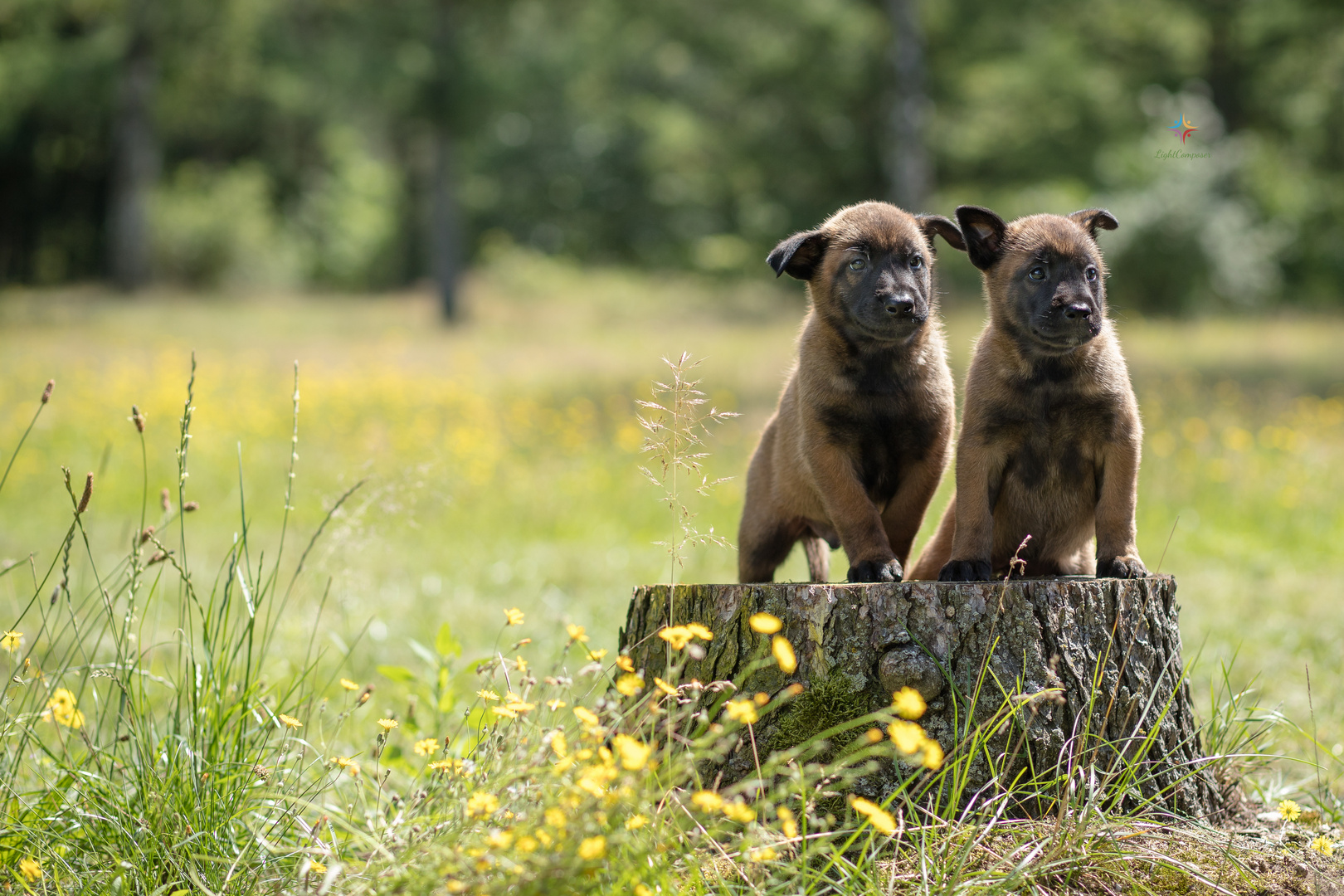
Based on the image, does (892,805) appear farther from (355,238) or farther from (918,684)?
(355,238)

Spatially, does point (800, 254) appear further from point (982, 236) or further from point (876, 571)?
point (876, 571)

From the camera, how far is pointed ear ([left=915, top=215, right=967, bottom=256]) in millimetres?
3494

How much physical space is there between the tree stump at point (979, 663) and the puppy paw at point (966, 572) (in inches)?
9.0

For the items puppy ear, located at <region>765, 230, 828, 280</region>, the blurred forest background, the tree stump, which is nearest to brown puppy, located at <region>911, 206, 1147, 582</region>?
the tree stump

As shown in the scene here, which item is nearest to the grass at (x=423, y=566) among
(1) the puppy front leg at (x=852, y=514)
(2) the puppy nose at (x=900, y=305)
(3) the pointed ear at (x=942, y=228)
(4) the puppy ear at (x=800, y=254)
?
(1) the puppy front leg at (x=852, y=514)

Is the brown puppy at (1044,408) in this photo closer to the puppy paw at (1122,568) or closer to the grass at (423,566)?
the puppy paw at (1122,568)

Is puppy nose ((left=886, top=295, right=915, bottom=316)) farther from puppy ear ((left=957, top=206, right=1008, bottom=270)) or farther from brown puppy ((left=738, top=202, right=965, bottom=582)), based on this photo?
puppy ear ((left=957, top=206, right=1008, bottom=270))

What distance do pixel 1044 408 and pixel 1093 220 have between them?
671 millimetres

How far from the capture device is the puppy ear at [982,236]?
132 inches

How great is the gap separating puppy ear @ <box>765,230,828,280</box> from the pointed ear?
327 millimetres

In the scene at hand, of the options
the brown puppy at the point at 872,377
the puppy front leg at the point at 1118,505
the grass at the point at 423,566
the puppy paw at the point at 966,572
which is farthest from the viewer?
the brown puppy at the point at 872,377

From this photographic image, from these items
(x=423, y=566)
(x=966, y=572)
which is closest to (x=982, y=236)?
(x=966, y=572)

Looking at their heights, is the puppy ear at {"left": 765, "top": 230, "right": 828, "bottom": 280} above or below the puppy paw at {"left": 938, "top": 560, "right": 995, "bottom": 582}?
above

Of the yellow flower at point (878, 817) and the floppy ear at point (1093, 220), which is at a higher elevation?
the floppy ear at point (1093, 220)
